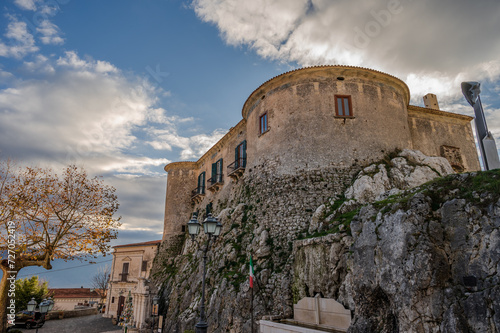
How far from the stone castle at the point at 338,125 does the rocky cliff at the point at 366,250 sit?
93cm

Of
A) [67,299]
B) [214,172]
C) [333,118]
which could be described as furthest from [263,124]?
[67,299]

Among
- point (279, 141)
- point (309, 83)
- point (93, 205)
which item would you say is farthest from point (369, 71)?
point (93, 205)

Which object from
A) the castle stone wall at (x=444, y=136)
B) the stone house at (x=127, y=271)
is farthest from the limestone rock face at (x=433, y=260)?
the stone house at (x=127, y=271)

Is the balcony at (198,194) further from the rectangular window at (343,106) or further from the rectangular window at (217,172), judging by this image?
the rectangular window at (343,106)

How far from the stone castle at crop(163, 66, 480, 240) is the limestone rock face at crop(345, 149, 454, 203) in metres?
0.85

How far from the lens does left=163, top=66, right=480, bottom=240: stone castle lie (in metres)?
→ 17.3

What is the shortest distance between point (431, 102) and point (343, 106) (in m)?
10.9

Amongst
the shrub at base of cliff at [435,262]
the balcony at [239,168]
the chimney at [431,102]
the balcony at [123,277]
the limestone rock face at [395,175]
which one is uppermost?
the chimney at [431,102]

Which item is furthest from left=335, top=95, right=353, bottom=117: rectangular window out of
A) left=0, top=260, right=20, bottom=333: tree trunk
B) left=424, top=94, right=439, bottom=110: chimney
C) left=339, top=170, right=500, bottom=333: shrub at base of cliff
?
left=0, top=260, right=20, bottom=333: tree trunk

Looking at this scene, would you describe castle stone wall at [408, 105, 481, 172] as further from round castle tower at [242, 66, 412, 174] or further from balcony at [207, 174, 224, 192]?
balcony at [207, 174, 224, 192]

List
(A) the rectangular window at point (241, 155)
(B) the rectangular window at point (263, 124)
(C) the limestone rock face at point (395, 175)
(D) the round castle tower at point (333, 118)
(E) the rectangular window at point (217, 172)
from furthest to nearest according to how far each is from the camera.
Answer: (E) the rectangular window at point (217, 172) → (A) the rectangular window at point (241, 155) → (B) the rectangular window at point (263, 124) → (D) the round castle tower at point (333, 118) → (C) the limestone rock face at point (395, 175)

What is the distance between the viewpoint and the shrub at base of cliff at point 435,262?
248 inches

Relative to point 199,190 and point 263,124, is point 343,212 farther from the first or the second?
point 199,190

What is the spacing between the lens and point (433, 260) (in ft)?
22.9
